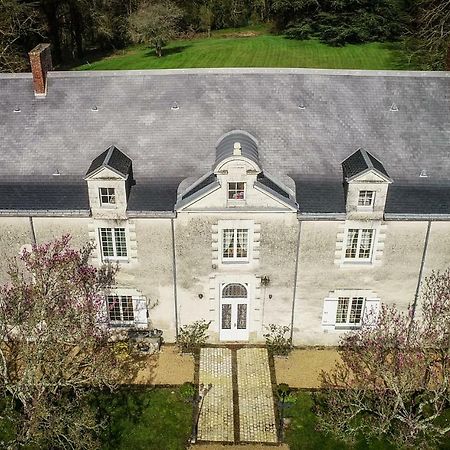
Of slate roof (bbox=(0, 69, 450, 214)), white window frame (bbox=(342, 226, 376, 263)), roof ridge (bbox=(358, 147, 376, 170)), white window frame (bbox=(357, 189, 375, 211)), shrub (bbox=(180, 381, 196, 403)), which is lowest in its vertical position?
shrub (bbox=(180, 381, 196, 403))

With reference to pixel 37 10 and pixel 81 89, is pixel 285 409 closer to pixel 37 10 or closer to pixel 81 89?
pixel 81 89

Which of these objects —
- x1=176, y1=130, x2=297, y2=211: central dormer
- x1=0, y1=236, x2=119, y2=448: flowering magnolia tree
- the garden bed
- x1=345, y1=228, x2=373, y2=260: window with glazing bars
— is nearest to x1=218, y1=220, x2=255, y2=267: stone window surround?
x1=176, y1=130, x2=297, y2=211: central dormer

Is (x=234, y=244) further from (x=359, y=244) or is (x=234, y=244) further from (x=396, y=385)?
(x=396, y=385)

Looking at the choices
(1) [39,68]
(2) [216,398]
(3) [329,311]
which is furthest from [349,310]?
(1) [39,68]

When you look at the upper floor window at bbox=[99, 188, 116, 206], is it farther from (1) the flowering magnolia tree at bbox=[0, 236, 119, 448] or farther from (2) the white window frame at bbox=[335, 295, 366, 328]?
(2) the white window frame at bbox=[335, 295, 366, 328]

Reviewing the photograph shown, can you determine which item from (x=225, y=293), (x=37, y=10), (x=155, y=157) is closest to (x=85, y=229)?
(x=155, y=157)

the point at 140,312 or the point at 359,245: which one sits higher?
the point at 359,245

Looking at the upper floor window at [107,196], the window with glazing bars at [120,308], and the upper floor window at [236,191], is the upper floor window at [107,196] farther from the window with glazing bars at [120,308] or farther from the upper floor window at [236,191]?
the upper floor window at [236,191]

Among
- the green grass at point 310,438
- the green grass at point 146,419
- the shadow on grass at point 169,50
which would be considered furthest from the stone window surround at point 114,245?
the shadow on grass at point 169,50

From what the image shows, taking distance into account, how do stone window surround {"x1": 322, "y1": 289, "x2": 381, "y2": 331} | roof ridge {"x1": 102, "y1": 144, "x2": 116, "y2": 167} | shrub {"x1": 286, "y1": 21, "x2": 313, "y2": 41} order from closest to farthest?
1. roof ridge {"x1": 102, "y1": 144, "x2": 116, "y2": 167}
2. stone window surround {"x1": 322, "y1": 289, "x2": 381, "y2": 331}
3. shrub {"x1": 286, "y1": 21, "x2": 313, "y2": 41}
